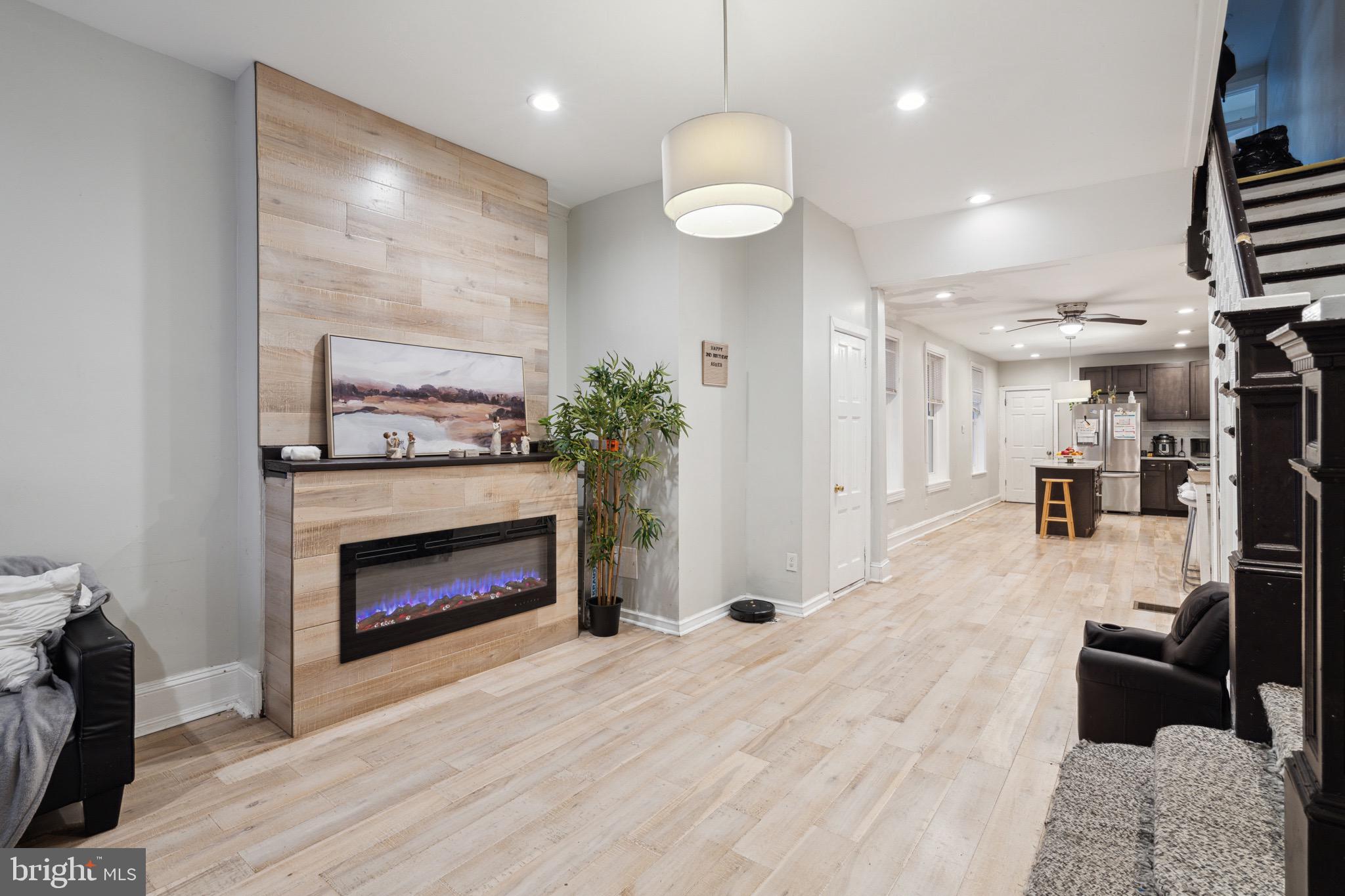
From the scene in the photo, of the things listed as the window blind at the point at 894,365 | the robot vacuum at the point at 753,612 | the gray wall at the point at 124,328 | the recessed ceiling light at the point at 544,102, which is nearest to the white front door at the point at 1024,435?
the window blind at the point at 894,365

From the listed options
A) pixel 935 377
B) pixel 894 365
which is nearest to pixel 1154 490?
pixel 935 377

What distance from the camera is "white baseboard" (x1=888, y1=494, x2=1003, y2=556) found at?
7.09 m

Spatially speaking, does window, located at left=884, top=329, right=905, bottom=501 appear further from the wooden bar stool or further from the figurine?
the figurine

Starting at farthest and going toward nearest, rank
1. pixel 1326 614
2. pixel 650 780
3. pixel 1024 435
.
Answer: pixel 1024 435, pixel 650 780, pixel 1326 614

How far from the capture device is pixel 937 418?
875 cm

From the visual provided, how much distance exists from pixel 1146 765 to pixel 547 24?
3.39 metres

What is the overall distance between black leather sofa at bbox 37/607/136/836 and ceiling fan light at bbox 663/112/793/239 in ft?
7.72

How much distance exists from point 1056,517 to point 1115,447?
2925 millimetres

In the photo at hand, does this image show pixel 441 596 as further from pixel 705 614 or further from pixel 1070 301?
pixel 1070 301

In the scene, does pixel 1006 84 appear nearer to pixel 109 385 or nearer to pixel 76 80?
pixel 76 80

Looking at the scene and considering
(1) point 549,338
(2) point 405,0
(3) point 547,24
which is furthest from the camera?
(1) point 549,338

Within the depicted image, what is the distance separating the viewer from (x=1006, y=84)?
2.98m

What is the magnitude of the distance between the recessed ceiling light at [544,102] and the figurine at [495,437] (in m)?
1.62

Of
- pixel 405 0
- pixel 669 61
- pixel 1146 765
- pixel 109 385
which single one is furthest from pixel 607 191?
pixel 1146 765
